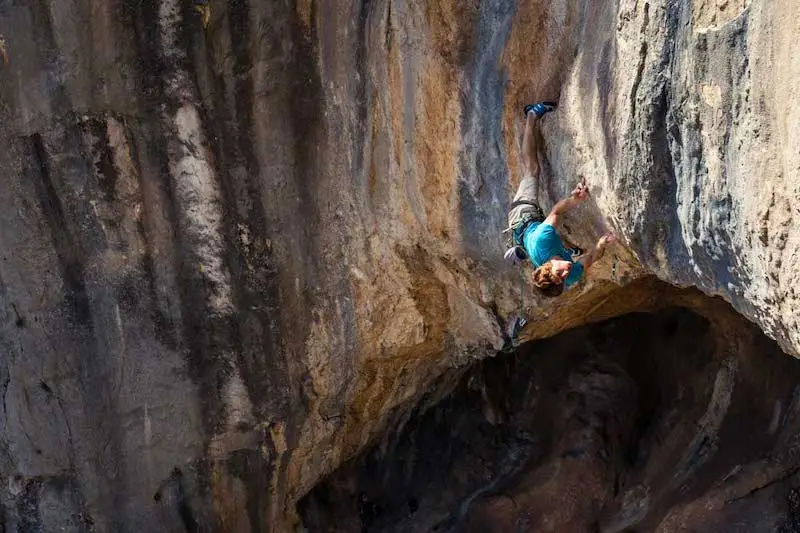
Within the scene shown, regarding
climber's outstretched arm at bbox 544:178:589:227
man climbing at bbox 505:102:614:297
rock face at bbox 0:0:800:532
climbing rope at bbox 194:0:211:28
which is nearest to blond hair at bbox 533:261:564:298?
man climbing at bbox 505:102:614:297

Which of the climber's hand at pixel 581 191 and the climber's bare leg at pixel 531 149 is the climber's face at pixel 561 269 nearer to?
the climber's hand at pixel 581 191

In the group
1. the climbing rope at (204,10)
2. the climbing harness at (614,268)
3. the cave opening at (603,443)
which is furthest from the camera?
the cave opening at (603,443)

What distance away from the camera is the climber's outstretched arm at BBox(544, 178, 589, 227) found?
11.1 feet

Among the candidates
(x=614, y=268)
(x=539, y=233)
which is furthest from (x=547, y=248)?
(x=614, y=268)

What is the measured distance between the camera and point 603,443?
5629mm

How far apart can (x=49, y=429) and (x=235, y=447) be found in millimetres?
1084

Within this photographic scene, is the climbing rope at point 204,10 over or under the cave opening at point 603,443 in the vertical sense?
over

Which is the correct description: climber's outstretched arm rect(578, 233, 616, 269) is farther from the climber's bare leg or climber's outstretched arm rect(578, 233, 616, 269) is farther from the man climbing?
the climber's bare leg

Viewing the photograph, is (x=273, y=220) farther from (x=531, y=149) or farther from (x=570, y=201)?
(x=570, y=201)

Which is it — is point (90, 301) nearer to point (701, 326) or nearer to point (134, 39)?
Result: point (134, 39)

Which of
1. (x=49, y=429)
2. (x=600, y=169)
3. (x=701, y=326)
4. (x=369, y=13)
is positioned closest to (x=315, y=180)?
(x=369, y=13)

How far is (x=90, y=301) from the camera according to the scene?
4.66 metres

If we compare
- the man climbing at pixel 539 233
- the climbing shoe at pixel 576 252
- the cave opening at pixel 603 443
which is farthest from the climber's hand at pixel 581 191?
the cave opening at pixel 603 443

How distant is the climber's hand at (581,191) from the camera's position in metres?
3.38
